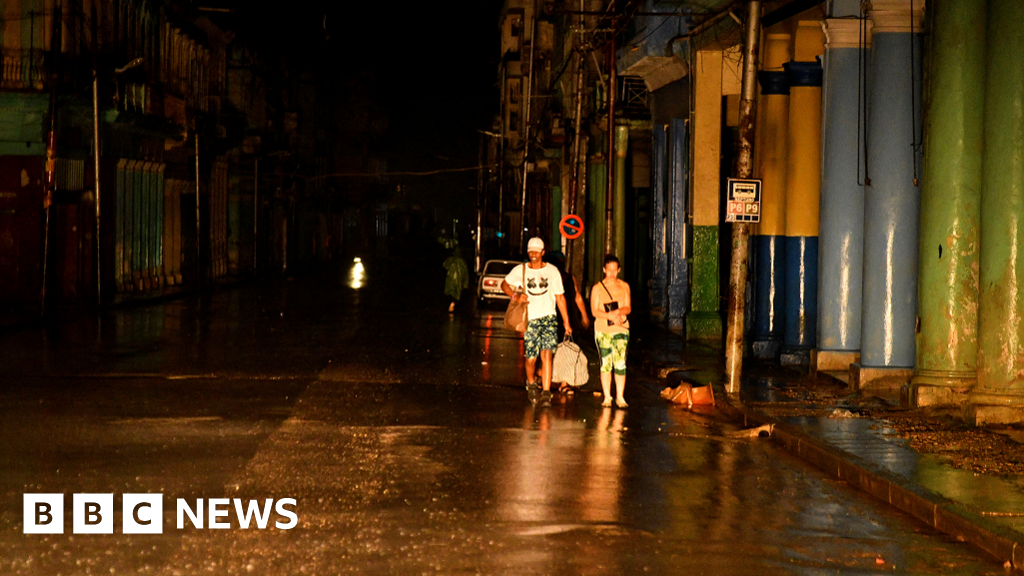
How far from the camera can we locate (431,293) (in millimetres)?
43688

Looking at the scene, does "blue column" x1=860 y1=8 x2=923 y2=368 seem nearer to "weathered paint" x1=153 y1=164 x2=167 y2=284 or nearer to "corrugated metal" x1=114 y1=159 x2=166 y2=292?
"corrugated metal" x1=114 y1=159 x2=166 y2=292

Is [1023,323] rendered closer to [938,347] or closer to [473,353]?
[938,347]

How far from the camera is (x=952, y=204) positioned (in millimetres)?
13008

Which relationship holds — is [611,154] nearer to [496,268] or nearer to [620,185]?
[620,185]

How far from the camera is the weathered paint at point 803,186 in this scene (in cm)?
1928

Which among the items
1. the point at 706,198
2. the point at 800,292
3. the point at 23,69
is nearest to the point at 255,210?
the point at 23,69

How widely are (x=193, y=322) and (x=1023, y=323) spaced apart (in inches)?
763

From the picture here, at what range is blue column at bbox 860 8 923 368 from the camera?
14609 millimetres

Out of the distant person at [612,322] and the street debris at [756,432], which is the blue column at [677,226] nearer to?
the distant person at [612,322]

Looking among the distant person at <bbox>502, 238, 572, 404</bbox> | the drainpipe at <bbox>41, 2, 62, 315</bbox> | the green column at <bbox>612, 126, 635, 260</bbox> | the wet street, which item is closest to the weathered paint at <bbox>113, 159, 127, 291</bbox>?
the drainpipe at <bbox>41, 2, 62, 315</bbox>

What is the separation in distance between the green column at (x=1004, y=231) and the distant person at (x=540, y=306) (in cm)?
490

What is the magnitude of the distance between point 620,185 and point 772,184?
13.2 meters

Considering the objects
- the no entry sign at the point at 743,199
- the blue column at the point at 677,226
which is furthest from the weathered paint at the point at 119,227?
the no entry sign at the point at 743,199

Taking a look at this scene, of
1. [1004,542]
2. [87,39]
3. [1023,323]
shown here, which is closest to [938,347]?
[1023,323]
